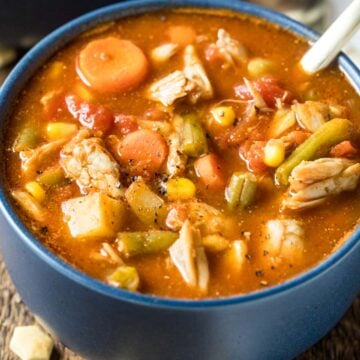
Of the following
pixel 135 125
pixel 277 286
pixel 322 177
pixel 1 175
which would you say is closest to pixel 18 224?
pixel 1 175

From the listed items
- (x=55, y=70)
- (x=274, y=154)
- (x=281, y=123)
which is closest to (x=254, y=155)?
(x=274, y=154)

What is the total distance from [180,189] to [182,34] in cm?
79

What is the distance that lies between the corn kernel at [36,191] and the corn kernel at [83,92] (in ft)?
1.41

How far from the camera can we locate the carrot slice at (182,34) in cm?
296

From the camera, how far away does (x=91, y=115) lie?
2.63 metres

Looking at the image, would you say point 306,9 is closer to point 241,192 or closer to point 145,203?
point 241,192

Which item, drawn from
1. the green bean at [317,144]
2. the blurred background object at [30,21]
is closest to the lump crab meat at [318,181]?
the green bean at [317,144]

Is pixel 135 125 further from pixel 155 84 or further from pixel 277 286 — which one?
pixel 277 286

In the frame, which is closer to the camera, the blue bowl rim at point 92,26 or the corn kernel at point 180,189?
the blue bowl rim at point 92,26

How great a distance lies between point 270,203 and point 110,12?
1010mm

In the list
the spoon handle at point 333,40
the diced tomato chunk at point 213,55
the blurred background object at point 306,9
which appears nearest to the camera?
the spoon handle at point 333,40

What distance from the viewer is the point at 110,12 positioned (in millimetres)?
2965

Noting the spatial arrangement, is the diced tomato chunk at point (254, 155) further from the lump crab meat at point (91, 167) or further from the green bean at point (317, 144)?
the lump crab meat at point (91, 167)

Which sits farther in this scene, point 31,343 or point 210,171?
point 31,343
